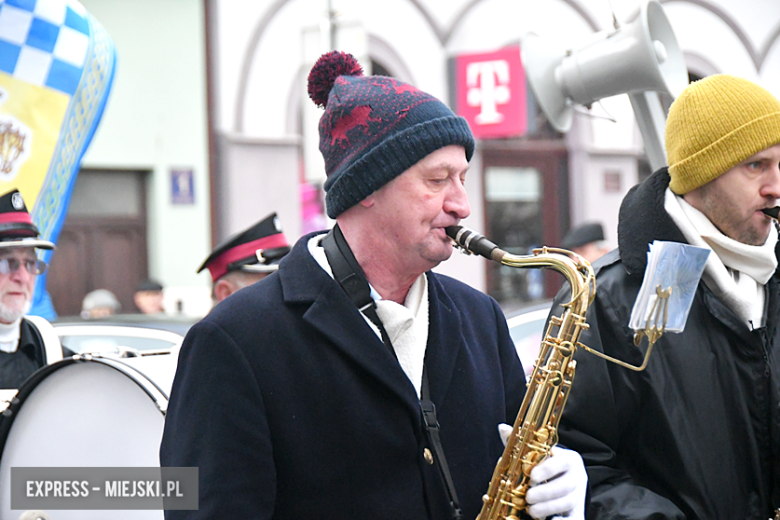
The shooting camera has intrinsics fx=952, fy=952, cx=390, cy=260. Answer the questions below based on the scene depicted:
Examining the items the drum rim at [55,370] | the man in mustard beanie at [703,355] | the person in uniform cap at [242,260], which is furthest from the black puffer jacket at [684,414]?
the person in uniform cap at [242,260]

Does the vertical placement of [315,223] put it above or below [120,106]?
below

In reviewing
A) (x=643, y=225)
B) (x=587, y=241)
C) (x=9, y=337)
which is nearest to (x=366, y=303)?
(x=643, y=225)

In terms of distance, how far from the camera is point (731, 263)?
2.46 m

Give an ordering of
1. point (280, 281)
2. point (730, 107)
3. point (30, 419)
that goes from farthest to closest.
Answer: point (30, 419) < point (730, 107) < point (280, 281)

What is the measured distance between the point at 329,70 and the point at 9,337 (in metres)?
2.63

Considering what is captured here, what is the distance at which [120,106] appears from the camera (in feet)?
34.2

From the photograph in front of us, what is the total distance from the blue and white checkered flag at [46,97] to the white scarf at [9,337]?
53 centimetres

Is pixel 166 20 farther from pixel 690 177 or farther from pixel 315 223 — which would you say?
pixel 690 177

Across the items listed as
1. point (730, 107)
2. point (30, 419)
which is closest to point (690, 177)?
point (730, 107)

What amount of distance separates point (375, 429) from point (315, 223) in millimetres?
9669

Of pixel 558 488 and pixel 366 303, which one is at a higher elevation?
pixel 366 303

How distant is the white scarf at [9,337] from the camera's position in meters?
4.14

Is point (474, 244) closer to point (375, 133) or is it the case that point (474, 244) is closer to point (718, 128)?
point (375, 133)

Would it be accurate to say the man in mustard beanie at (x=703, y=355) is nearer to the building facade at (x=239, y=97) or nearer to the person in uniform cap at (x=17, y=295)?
the person in uniform cap at (x=17, y=295)
